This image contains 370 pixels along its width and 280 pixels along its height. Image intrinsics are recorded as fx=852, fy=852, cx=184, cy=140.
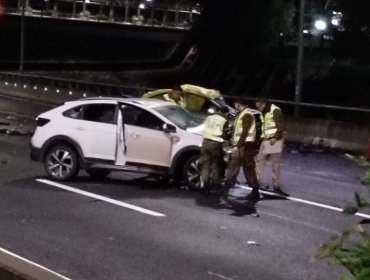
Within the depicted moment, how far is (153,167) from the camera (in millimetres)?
14484

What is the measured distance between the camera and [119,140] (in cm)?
1463

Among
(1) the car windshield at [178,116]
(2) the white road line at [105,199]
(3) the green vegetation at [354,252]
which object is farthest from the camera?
(1) the car windshield at [178,116]

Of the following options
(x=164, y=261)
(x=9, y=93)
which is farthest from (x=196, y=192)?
(x=9, y=93)

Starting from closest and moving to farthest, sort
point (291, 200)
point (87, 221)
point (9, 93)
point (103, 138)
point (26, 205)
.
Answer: point (87, 221) → point (26, 205) → point (291, 200) → point (103, 138) → point (9, 93)

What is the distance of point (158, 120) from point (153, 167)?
0.80m

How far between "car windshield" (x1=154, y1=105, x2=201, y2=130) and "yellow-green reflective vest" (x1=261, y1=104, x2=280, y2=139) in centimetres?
120

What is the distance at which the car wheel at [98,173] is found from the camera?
49.7 ft

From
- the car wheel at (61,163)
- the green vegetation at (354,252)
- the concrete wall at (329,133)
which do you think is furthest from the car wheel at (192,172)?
the green vegetation at (354,252)

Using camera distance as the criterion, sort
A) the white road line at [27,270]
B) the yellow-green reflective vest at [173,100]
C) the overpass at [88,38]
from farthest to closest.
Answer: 1. the overpass at [88,38]
2. the yellow-green reflective vest at [173,100]
3. the white road line at [27,270]

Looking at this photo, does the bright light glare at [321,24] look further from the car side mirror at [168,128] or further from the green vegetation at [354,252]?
the green vegetation at [354,252]

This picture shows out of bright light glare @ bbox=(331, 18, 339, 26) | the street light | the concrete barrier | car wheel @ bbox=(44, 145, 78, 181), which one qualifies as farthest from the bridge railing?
car wheel @ bbox=(44, 145, 78, 181)

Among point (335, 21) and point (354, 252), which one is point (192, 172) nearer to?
point (354, 252)

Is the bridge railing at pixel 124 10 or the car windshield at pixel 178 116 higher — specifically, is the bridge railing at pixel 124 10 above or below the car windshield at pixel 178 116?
above

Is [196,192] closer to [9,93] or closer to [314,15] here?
[9,93]
